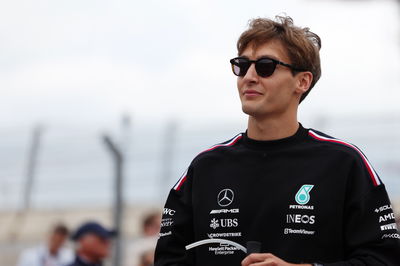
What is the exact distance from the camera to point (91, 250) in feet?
26.1

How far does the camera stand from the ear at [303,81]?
11.8ft

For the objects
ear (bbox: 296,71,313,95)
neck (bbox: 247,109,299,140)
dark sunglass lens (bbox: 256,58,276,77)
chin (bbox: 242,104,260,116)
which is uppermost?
dark sunglass lens (bbox: 256,58,276,77)

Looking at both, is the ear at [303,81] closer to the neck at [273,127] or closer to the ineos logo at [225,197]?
the neck at [273,127]

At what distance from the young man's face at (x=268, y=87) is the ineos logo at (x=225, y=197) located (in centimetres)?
30

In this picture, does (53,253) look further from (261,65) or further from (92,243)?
(261,65)

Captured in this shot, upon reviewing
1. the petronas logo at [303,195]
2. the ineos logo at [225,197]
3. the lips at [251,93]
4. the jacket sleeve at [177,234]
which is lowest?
the jacket sleeve at [177,234]

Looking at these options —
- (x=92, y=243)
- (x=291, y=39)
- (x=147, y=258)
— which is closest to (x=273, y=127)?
(x=291, y=39)

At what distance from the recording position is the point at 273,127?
3.58 meters

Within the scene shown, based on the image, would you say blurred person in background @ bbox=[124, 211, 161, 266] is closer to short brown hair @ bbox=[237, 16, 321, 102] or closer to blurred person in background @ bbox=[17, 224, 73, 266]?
blurred person in background @ bbox=[17, 224, 73, 266]

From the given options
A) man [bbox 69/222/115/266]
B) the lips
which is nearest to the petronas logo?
the lips

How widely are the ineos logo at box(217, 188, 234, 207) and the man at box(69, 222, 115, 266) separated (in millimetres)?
4362

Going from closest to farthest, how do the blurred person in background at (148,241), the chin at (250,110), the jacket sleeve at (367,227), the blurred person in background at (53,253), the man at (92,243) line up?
the jacket sleeve at (367,227)
the chin at (250,110)
the man at (92,243)
the blurred person in background at (148,241)
the blurred person in background at (53,253)

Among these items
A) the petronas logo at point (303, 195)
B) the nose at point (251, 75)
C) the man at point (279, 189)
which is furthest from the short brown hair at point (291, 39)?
the petronas logo at point (303, 195)

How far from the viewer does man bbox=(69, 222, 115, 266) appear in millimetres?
7918
